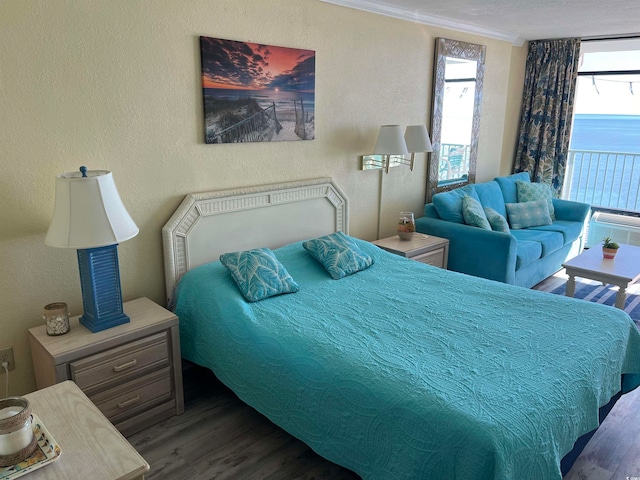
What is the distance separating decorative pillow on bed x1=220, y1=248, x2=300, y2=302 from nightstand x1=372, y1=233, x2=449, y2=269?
1224 mm

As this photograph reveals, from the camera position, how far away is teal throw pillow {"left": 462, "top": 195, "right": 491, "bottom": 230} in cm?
407

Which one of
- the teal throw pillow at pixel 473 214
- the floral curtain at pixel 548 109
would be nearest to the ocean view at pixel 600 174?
the floral curtain at pixel 548 109

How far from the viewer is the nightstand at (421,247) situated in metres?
3.69

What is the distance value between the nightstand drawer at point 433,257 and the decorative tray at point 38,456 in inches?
113

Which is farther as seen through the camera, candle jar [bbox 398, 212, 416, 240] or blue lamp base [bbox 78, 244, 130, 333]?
candle jar [bbox 398, 212, 416, 240]

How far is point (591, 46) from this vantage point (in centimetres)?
517

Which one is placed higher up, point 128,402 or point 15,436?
point 15,436

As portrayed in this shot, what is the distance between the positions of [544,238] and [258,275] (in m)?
2.93

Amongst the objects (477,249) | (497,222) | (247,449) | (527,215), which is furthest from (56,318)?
(527,215)

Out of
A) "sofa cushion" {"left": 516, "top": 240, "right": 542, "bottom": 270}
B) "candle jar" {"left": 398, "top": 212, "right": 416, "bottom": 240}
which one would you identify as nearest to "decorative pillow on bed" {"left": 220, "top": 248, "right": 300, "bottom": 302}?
"candle jar" {"left": 398, "top": 212, "right": 416, "bottom": 240}

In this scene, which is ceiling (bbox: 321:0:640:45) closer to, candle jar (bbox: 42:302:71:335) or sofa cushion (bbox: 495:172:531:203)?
sofa cushion (bbox: 495:172:531:203)

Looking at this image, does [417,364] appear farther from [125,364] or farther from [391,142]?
[391,142]

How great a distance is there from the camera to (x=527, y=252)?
4.03 meters

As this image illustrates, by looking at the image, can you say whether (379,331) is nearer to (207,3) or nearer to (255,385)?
(255,385)
